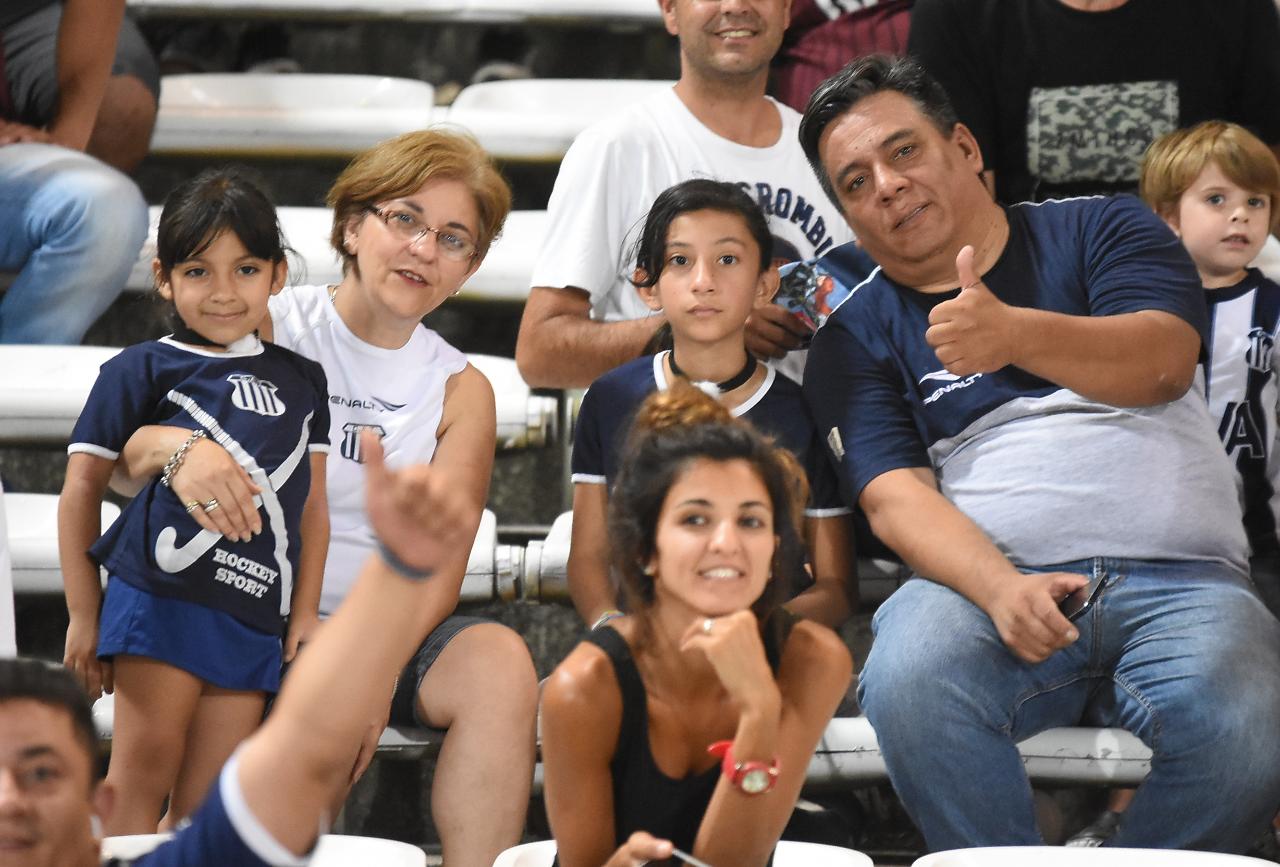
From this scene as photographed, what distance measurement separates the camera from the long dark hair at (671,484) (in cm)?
136

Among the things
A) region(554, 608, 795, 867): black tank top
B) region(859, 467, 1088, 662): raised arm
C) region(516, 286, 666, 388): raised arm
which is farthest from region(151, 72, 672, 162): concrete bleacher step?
region(554, 608, 795, 867): black tank top

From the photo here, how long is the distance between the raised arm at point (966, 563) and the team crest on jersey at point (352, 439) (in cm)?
56

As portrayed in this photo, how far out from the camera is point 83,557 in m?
1.63

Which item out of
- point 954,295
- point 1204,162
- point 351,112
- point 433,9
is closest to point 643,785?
point 954,295

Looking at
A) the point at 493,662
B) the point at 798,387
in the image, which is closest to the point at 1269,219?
the point at 798,387

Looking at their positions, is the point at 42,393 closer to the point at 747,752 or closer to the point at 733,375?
the point at 733,375

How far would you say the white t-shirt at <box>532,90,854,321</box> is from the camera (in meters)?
2.11

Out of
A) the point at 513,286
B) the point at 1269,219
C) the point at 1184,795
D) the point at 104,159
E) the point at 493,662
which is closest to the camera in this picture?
the point at 1184,795

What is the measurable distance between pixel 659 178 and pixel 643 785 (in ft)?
3.45

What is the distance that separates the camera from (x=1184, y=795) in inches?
61.3

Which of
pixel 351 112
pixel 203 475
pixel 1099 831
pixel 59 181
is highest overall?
pixel 351 112

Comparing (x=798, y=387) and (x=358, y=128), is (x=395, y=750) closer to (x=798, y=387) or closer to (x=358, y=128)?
(x=798, y=387)

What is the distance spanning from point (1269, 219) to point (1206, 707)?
0.82 meters

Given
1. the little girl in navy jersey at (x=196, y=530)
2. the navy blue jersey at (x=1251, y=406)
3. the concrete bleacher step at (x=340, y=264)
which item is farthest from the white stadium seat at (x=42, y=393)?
the navy blue jersey at (x=1251, y=406)
